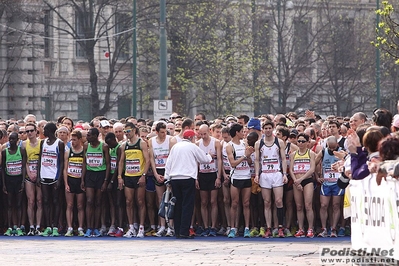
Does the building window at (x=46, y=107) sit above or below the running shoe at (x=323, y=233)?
above

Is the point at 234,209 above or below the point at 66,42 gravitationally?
below

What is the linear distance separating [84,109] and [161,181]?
34.5 metres

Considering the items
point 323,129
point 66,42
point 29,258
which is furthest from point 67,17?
point 29,258

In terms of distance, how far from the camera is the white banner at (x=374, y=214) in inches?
475

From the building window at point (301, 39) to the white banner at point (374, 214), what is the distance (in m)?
39.3

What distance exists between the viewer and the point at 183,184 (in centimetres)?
1947

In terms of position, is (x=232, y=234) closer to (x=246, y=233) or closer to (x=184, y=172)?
(x=246, y=233)

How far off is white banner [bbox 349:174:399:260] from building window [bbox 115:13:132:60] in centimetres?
3491

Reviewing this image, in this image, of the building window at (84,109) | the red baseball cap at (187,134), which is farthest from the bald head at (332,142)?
the building window at (84,109)

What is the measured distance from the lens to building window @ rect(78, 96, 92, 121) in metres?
54.1

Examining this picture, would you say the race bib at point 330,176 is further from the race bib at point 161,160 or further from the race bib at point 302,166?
the race bib at point 161,160

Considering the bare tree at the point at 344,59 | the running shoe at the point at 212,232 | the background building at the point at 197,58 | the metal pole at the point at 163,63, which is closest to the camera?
the running shoe at the point at 212,232

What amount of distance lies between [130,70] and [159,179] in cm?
3533

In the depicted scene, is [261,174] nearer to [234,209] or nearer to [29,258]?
[234,209]
